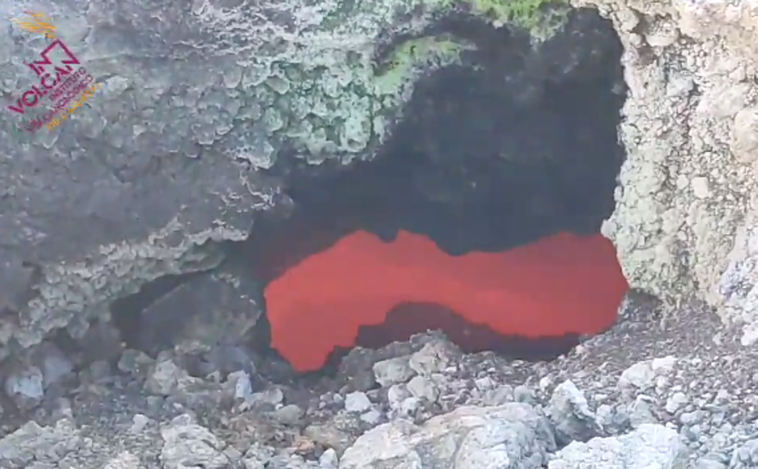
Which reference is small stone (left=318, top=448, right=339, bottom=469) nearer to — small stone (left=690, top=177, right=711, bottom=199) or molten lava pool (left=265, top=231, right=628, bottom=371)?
molten lava pool (left=265, top=231, right=628, bottom=371)

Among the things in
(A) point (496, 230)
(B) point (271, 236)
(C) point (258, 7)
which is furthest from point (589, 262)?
(C) point (258, 7)

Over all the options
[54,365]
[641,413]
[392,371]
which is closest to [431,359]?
[392,371]

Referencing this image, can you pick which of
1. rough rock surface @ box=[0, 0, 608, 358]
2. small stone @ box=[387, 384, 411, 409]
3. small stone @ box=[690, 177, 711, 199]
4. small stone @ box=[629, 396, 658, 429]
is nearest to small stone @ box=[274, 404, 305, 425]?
small stone @ box=[387, 384, 411, 409]

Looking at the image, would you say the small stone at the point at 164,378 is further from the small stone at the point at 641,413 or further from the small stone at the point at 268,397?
the small stone at the point at 641,413

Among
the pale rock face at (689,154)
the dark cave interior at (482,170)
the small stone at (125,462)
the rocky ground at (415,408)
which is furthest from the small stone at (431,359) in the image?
the small stone at (125,462)

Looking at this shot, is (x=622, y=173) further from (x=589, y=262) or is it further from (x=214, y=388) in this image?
(x=214, y=388)

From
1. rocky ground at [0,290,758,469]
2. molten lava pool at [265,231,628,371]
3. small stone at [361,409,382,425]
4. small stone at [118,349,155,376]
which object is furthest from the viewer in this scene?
molten lava pool at [265,231,628,371]
